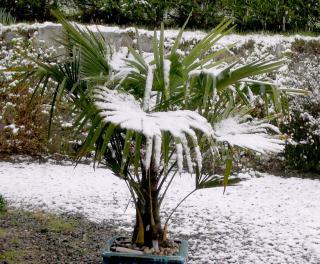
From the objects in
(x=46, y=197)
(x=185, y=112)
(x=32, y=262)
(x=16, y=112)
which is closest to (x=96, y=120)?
(x=185, y=112)

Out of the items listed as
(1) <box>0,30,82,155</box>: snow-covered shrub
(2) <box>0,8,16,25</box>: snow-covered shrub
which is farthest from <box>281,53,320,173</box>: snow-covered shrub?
(2) <box>0,8,16,25</box>: snow-covered shrub

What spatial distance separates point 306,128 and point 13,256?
452 cm

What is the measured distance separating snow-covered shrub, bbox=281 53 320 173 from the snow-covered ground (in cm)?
41

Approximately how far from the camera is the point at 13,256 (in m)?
3.96

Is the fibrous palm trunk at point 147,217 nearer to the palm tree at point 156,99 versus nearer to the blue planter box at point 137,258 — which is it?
the palm tree at point 156,99

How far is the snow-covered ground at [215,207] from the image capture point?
175 inches

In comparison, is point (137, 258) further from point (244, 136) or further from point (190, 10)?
point (190, 10)

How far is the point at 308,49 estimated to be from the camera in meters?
8.69

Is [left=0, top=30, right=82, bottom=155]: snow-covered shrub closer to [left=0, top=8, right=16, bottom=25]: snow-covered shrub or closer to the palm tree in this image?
[left=0, top=8, right=16, bottom=25]: snow-covered shrub

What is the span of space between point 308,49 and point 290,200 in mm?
3554

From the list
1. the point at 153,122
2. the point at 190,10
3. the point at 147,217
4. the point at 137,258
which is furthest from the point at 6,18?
the point at 153,122

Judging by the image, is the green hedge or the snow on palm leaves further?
the green hedge

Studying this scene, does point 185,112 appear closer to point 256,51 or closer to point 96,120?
point 96,120

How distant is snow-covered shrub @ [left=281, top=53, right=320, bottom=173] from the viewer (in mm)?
7098
